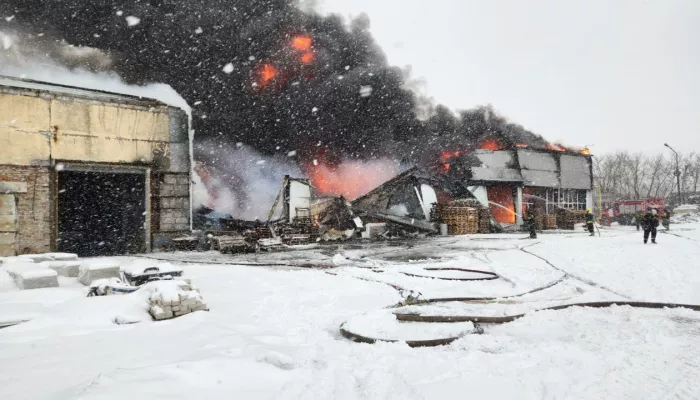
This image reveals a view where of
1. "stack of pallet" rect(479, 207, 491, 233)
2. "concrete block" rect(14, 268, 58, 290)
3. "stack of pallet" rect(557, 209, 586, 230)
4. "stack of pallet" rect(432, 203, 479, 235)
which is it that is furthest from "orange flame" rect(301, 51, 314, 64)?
"concrete block" rect(14, 268, 58, 290)

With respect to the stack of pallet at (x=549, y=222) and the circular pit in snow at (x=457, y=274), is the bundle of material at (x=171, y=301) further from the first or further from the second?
the stack of pallet at (x=549, y=222)

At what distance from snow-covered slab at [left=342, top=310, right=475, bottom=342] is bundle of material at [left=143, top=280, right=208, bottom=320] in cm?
209

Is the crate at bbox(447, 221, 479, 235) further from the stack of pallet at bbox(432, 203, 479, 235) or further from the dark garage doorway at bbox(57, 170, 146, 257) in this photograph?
the dark garage doorway at bbox(57, 170, 146, 257)

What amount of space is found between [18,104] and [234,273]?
10643mm

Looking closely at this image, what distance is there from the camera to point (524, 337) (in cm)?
433

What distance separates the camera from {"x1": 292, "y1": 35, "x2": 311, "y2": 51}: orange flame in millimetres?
37281

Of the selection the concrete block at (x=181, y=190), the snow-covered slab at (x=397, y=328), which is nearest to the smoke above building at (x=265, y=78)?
the concrete block at (x=181, y=190)

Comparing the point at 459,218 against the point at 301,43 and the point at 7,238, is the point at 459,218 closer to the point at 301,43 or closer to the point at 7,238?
the point at 7,238

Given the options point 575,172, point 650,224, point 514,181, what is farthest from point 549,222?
point 650,224

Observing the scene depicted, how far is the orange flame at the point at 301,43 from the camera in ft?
122

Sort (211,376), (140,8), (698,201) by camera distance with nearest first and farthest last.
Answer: (211,376)
(140,8)
(698,201)

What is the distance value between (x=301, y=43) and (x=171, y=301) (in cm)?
3658

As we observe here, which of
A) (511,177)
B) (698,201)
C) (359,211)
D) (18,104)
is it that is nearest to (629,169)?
(698,201)

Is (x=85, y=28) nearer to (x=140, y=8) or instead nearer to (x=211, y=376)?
(x=140, y=8)
